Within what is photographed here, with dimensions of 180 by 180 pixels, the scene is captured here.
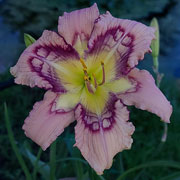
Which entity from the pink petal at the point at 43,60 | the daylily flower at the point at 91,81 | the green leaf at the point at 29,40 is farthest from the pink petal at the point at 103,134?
the green leaf at the point at 29,40

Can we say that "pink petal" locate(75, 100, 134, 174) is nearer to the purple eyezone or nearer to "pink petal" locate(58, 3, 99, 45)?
the purple eyezone

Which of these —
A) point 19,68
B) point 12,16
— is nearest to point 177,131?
point 19,68

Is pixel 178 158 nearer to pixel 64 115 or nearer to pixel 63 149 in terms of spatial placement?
pixel 63 149

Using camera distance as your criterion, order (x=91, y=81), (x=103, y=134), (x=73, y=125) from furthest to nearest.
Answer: (x=73, y=125)
(x=91, y=81)
(x=103, y=134)

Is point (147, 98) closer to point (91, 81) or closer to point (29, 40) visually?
point (91, 81)

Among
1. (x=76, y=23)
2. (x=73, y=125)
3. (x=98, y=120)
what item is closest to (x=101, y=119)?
(x=98, y=120)

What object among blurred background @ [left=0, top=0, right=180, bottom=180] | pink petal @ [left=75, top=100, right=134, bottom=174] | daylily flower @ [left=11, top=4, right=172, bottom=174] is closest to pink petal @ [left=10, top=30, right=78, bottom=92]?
daylily flower @ [left=11, top=4, right=172, bottom=174]

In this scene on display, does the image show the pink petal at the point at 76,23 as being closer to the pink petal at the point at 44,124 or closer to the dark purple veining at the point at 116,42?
the dark purple veining at the point at 116,42
